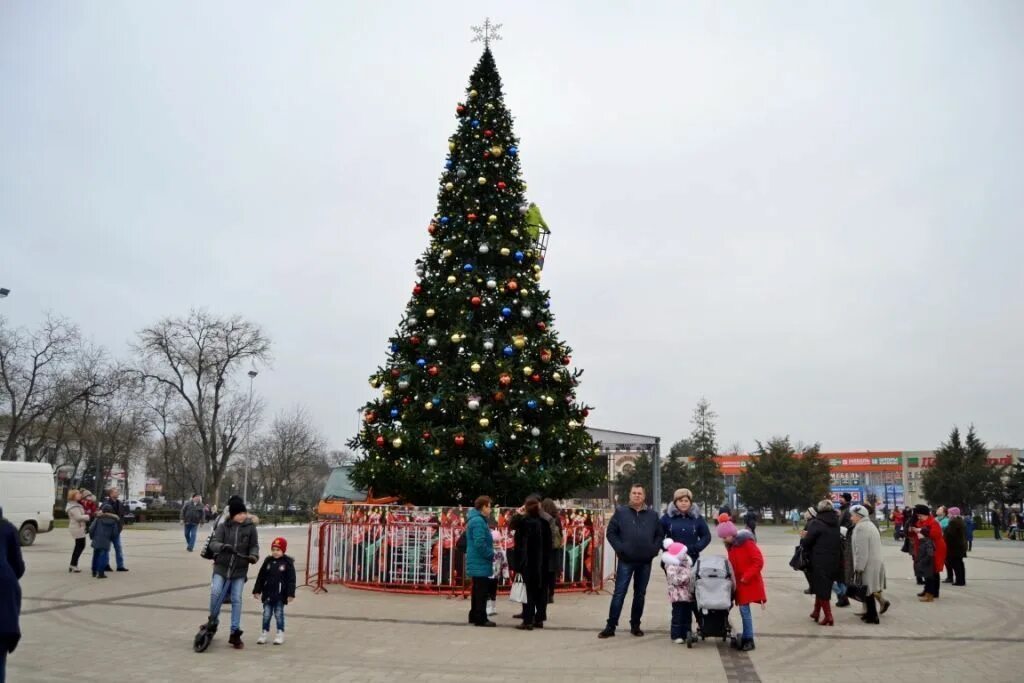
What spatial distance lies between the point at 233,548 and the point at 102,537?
27.5 feet

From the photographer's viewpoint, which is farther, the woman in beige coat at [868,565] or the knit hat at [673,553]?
the woman in beige coat at [868,565]

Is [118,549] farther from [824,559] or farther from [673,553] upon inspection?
[824,559]

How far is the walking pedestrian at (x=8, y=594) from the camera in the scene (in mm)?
5188

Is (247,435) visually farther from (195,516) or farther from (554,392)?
(554,392)

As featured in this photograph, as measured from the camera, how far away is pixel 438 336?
49.4 feet

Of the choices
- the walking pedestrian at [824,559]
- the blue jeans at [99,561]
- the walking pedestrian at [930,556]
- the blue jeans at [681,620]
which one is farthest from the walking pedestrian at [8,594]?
the walking pedestrian at [930,556]

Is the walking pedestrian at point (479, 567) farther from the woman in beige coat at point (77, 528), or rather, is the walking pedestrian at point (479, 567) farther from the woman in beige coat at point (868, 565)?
the woman in beige coat at point (77, 528)

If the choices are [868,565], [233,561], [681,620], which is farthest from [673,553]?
[233,561]

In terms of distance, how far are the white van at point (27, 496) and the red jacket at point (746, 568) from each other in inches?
848

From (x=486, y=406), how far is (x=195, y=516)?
12.7 meters

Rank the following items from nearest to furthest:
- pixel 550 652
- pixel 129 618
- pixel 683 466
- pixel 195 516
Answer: pixel 550 652
pixel 129 618
pixel 195 516
pixel 683 466

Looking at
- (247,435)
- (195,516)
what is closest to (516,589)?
(195,516)

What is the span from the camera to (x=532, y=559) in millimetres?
10422

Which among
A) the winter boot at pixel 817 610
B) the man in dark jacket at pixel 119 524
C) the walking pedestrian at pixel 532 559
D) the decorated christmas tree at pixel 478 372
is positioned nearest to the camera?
the walking pedestrian at pixel 532 559
